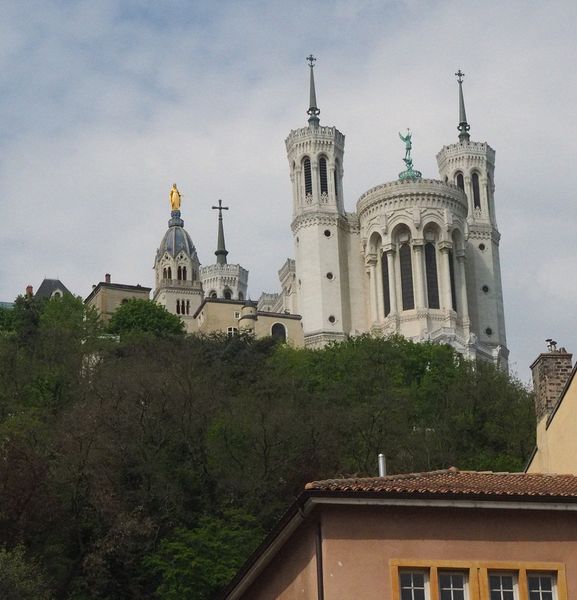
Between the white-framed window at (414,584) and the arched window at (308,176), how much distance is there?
296ft

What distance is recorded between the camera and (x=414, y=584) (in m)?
18.6

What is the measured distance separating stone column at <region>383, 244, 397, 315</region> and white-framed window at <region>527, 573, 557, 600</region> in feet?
262

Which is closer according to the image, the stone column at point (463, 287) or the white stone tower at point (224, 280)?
the stone column at point (463, 287)

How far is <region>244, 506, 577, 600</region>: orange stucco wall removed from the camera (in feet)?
61.0

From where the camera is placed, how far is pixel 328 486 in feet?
61.0

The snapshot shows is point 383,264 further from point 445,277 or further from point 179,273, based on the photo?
point 179,273

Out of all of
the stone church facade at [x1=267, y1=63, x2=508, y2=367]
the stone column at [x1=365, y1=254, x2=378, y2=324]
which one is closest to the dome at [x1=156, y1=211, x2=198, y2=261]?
the stone church facade at [x1=267, y1=63, x2=508, y2=367]

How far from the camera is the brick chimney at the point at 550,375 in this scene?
998 inches

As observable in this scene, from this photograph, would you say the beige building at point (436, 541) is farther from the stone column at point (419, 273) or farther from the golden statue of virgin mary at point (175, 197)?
the golden statue of virgin mary at point (175, 197)

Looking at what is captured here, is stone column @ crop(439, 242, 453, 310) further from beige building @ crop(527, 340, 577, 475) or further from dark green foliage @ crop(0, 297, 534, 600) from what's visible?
beige building @ crop(527, 340, 577, 475)

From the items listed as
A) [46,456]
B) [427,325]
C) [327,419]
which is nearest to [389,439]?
[327,419]

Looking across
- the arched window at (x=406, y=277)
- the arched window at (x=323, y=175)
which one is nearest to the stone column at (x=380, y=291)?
the arched window at (x=406, y=277)

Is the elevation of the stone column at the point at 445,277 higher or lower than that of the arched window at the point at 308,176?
lower

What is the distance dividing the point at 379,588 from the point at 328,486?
143 cm
